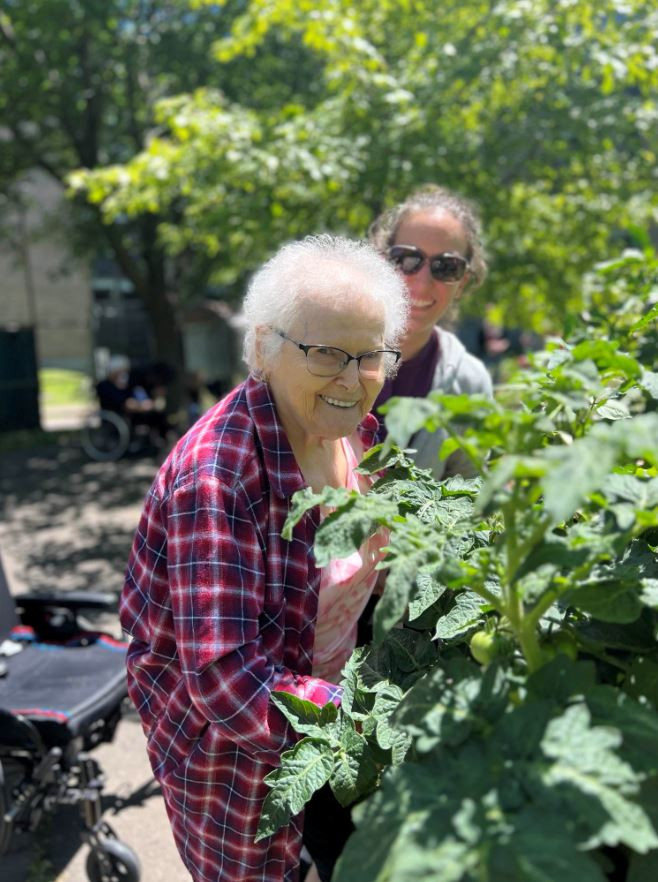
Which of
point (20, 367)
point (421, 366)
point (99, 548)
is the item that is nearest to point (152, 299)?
point (20, 367)

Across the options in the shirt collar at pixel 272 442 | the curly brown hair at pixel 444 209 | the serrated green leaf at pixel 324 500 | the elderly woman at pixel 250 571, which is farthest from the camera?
the curly brown hair at pixel 444 209

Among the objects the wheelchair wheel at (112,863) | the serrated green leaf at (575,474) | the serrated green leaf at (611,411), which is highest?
the serrated green leaf at (575,474)

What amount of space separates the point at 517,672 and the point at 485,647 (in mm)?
54

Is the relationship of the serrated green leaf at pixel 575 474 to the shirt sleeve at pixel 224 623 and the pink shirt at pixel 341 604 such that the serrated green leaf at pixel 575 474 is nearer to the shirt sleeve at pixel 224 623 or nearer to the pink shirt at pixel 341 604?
the shirt sleeve at pixel 224 623

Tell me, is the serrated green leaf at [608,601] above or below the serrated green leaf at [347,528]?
below

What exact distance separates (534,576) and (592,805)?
0.29 meters

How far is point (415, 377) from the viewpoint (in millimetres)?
2646

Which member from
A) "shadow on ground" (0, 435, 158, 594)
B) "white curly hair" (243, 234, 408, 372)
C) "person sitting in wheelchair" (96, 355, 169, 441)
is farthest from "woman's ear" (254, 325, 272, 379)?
"person sitting in wheelchair" (96, 355, 169, 441)

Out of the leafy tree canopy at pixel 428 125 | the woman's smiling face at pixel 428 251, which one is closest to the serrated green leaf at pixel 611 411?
the woman's smiling face at pixel 428 251

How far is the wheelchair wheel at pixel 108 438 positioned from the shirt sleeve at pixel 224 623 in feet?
34.5

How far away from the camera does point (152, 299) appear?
1291 centimetres

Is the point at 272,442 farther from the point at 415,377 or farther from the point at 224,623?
the point at 415,377

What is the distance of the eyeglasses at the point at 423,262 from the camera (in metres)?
2.58

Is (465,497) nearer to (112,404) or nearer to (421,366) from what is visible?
(421,366)
